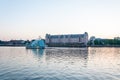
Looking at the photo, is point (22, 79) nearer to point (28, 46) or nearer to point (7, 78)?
point (7, 78)

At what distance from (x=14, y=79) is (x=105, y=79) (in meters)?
9.47

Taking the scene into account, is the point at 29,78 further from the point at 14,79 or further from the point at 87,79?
the point at 87,79

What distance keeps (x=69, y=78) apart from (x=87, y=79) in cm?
194

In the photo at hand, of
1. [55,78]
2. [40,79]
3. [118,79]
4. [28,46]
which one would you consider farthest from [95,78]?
[28,46]

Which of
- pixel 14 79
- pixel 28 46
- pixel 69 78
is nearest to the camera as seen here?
pixel 14 79

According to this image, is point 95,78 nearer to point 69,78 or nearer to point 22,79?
point 69,78

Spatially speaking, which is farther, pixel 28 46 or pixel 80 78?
pixel 28 46

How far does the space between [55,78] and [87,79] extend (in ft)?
11.1

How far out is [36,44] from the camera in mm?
125312

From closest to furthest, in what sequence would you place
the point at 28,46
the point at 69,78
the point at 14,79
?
1. the point at 14,79
2. the point at 69,78
3. the point at 28,46

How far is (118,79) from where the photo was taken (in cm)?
1983

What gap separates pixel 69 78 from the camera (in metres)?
20.3

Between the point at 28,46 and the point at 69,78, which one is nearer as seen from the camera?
the point at 69,78

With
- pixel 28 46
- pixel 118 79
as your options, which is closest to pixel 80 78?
pixel 118 79
